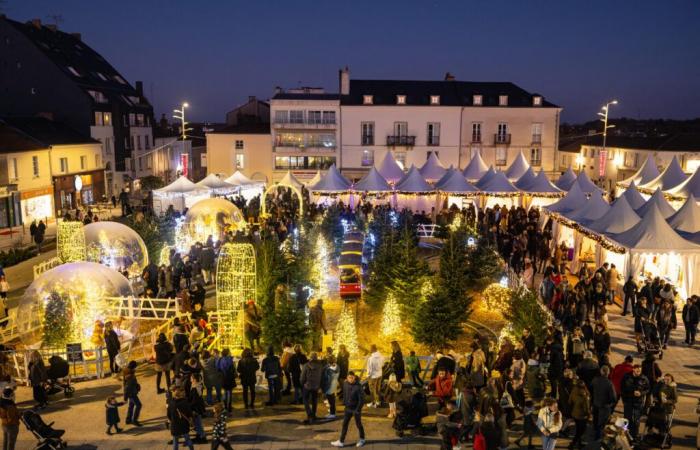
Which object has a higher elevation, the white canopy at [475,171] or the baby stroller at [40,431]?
the white canopy at [475,171]

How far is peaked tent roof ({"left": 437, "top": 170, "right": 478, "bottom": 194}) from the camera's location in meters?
29.9

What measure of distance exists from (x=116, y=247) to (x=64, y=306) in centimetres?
635

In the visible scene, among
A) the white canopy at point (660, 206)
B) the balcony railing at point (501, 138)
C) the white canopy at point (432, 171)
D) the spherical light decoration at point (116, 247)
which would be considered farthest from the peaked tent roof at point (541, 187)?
the spherical light decoration at point (116, 247)

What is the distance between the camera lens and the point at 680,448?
368 inches

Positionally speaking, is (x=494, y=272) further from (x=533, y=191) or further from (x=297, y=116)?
(x=297, y=116)

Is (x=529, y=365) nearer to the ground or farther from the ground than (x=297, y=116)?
nearer to the ground

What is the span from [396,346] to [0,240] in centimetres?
2570

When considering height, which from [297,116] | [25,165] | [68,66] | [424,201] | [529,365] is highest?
[68,66]

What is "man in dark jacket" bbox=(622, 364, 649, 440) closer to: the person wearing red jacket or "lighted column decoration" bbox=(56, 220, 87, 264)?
the person wearing red jacket

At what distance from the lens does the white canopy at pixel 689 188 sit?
2445 cm

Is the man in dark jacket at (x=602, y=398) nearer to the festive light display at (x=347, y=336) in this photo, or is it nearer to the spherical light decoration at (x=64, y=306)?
the festive light display at (x=347, y=336)

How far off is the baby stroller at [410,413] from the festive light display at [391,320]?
4.98 meters

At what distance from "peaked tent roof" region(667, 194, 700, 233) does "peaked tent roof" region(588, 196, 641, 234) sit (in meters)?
1.17

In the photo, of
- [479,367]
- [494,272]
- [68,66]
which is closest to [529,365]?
[479,367]
